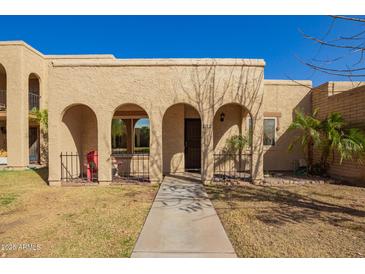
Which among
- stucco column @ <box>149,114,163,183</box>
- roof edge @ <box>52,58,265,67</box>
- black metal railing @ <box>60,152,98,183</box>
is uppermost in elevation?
roof edge @ <box>52,58,265,67</box>

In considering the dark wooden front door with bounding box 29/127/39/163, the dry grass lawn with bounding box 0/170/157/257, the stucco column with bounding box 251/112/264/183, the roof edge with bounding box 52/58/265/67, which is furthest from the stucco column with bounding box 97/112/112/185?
the dark wooden front door with bounding box 29/127/39/163

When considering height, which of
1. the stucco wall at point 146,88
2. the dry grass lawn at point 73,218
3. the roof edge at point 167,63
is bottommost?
the dry grass lawn at point 73,218

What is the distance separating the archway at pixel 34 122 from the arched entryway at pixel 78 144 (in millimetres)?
6353

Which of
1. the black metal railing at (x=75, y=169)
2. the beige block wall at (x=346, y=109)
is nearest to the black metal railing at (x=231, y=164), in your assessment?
the beige block wall at (x=346, y=109)

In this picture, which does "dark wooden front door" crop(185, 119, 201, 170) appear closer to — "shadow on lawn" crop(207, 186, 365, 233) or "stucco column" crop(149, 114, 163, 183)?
"stucco column" crop(149, 114, 163, 183)

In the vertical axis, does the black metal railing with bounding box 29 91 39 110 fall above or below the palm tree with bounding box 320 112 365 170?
above

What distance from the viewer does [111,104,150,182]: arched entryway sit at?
10.2 meters

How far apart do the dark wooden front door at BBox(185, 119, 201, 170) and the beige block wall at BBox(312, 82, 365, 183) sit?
5.36 meters

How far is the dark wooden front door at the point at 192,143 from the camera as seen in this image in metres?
10.9

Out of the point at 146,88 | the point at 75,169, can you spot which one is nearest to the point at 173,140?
the point at 146,88

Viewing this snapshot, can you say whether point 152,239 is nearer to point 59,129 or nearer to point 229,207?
point 229,207

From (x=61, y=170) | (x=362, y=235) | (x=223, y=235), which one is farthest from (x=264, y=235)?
(x=61, y=170)

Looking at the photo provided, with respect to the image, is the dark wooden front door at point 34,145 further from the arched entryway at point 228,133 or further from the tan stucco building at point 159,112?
the arched entryway at point 228,133

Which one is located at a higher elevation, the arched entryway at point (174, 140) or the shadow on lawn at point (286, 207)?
the arched entryway at point (174, 140)
